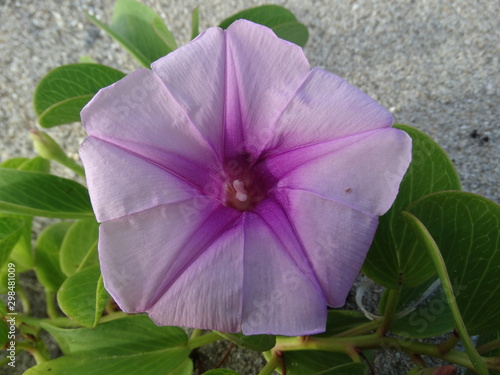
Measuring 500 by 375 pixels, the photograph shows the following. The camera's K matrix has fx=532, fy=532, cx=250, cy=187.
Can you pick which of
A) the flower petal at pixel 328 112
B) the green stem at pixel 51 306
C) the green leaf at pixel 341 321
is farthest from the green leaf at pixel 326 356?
the green stem at pixel 51 306

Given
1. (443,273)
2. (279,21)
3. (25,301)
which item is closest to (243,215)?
(443,273)

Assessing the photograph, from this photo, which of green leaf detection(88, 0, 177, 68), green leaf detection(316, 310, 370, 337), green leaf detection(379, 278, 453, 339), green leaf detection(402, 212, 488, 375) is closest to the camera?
green leaf detection(402, 212, 488, 375)

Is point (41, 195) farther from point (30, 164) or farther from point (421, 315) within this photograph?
point (421, 315)

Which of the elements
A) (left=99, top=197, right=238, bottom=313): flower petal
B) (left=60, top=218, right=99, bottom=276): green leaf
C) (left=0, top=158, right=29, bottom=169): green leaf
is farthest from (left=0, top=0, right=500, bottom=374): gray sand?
(left=99, top=197, right=238, bottom=313): flower petal

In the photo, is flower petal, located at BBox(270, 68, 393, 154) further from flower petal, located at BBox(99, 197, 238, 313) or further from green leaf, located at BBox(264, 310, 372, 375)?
green leaf, located at BBox(264, 310, 372, 375)

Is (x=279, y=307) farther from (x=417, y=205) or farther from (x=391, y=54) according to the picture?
(x=391, y=54)

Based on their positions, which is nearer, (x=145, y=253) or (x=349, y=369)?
(x=145, y=253)

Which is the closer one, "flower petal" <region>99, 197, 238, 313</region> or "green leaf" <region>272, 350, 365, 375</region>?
"flower petal" <region>99, 197, 238, 313</region>
